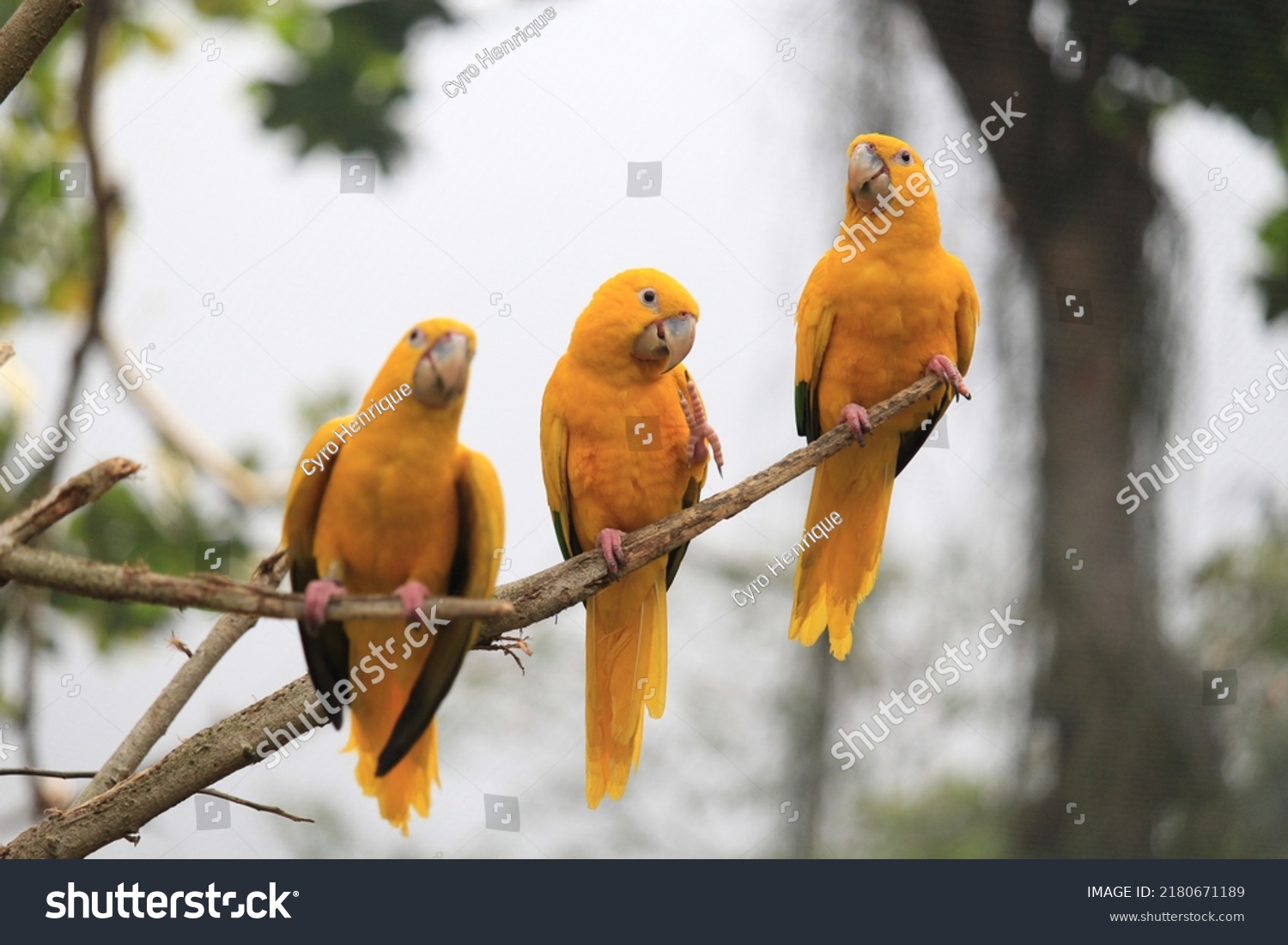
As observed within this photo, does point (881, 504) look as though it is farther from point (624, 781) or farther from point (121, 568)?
point (121, 568)

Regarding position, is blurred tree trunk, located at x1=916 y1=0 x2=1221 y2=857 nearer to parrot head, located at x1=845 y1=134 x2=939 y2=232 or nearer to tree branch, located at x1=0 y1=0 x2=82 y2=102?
parrot head, located at x1=845 y1=134 x2=939 y2=232

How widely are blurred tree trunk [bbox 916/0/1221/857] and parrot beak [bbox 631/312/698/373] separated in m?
4.44

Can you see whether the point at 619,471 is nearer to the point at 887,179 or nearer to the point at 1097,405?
the point at 887,179

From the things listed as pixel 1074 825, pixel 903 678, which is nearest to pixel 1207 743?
pixel 1074 825

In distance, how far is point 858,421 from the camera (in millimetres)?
2852

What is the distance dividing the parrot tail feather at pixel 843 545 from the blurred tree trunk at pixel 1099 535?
12.2 ft

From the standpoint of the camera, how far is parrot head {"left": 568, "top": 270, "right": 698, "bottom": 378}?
260 cm

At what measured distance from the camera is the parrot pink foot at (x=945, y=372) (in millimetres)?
3029

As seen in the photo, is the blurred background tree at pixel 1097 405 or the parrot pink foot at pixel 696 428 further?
the blurred background tree at pixel 1097 405

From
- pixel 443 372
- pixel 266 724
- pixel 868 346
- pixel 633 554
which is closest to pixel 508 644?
pixel 633 554

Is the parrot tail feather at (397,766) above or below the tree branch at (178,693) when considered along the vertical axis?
below

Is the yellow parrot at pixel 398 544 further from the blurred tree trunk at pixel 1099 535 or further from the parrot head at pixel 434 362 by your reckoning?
the blurred tree trunk at pixel 1099 535

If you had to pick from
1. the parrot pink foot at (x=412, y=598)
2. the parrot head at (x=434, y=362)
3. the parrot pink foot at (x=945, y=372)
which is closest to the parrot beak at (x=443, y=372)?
the parrot head at (x=434, y=362)

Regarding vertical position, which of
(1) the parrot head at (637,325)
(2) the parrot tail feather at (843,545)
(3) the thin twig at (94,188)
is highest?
(3) the thin twig at (94,188)
